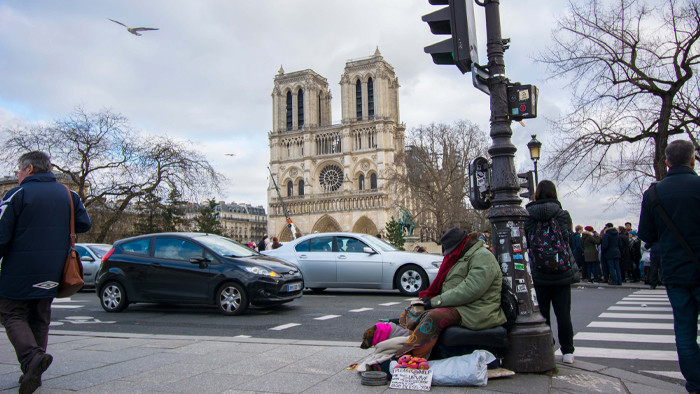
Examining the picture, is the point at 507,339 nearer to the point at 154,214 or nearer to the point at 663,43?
the point at 663,43

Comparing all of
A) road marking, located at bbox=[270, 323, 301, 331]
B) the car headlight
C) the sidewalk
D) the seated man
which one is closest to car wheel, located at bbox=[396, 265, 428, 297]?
the car headlight

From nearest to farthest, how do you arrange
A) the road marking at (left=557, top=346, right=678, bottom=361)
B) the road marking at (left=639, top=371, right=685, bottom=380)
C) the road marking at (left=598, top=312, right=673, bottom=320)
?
1. the road marking at (left=639, top=371, right=685, bottom=380)
2. the road marking at (left=557, top=346, right=678, bottom=361)
3. the road marking at (left=598, top=312, right=673, bottom=320)

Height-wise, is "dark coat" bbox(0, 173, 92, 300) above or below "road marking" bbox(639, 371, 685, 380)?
above

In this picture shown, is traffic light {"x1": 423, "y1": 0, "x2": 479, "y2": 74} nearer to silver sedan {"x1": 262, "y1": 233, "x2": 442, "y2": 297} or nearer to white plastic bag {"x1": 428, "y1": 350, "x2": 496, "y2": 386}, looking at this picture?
white plastic bag {"x1": 428, "y1": 350, "x2": 496, "y2": 386}

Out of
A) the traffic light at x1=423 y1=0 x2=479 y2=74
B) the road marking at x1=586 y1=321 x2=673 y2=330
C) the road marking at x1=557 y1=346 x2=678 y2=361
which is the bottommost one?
the road marking at x1=557 y1=346 x2=678 y2=361

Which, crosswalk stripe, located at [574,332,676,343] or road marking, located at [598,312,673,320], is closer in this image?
crosswalk stripe, located at [574,332,676,343]

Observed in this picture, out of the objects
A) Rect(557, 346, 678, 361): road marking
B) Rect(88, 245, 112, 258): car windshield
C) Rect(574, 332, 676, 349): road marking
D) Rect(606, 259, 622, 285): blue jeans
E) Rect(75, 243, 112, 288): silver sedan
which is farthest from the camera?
Rect(88, 245, 112, 258): car windshield

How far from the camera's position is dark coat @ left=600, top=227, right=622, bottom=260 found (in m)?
15.5

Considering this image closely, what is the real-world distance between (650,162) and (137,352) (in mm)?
15439

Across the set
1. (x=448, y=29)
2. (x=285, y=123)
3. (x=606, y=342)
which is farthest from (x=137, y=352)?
(x=285, y=123)

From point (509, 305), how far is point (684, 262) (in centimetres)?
136

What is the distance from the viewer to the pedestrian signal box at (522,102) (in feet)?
16.5

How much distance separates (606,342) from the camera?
6.82m

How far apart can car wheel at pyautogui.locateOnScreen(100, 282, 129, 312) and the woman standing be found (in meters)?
7.66
